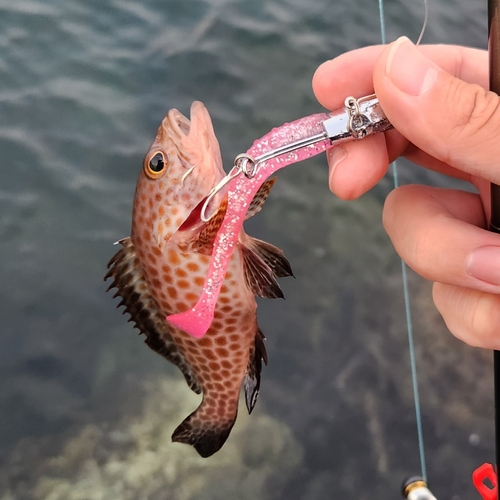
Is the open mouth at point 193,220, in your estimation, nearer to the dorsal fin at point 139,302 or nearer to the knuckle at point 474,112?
the dorsal fin at point 139,302

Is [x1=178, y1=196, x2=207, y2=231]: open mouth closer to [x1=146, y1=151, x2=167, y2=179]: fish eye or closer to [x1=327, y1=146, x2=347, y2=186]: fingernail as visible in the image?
[x1=146, y1=151, x2=167, y2=179]: fish eye

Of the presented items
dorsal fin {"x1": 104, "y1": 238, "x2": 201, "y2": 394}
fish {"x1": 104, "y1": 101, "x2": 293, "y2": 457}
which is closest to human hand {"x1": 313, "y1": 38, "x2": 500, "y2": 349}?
fish {"x1": 104, "y1": 101, "x2": 293, "y2": 457}

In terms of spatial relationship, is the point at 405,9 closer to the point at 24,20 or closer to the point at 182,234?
the point at 24,20

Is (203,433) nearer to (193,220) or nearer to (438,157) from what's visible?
(193,220)

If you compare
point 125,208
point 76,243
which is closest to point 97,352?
point 76,243

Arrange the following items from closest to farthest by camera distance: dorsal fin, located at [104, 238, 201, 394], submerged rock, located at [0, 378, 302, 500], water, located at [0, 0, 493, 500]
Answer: dorsal fin, located at [104, 238, 201, 394] < submerged rock, located at [0, 378, 302, 500] < water, located at [0, 0, 493, 500]
